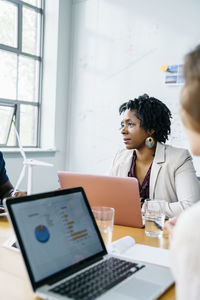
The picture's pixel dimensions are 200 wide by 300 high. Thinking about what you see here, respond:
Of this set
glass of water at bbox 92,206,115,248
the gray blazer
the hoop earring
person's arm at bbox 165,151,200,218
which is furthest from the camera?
the hoop earring

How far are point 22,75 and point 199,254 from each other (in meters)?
4.06

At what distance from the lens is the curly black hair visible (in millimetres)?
2113

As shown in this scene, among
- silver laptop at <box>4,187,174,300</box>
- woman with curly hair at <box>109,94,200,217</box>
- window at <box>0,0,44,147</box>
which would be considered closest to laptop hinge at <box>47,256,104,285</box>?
silver laptop at <box>4,187,174,300</box>

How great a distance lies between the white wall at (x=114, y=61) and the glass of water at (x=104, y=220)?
247cm

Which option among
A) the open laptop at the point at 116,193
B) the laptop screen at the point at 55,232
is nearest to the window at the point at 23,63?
the open laptop at the point at 116,193

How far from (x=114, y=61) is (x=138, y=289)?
3493mm

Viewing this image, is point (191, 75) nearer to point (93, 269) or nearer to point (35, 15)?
point (93, 269)

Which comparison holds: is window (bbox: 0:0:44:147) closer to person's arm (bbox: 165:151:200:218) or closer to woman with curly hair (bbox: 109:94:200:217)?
woman with curly hair (bbox: 109:94:200:217)

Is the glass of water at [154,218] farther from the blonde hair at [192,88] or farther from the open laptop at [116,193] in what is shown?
the blonde hair at [192,88]

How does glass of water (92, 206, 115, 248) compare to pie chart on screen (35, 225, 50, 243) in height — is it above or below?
below

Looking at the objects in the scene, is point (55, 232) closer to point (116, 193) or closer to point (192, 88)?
point (192, 88)

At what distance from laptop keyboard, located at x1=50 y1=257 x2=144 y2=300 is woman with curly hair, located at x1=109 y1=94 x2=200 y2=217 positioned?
908 mm

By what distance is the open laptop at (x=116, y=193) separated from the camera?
1.43 meters

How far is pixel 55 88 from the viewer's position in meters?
4.29
